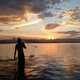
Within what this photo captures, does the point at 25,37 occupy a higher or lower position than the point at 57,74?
higher

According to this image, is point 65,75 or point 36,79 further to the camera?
point 65,75

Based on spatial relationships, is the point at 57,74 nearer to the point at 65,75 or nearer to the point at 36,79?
the point at 65,75

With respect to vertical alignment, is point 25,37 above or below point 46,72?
above

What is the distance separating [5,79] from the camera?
1551cm

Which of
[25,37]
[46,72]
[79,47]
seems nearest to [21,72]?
[46,72]

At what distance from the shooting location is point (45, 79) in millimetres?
15711

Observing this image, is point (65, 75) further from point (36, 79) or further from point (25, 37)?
point (25, 37)

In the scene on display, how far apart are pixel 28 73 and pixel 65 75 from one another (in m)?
1.93

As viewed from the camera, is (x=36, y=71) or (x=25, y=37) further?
(x=25, y=37)

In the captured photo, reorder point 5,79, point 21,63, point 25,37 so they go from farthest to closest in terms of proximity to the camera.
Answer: point 25,37 < point 5,79 < point 21,63

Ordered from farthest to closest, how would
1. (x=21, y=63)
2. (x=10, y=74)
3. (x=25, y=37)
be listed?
1. (x=25, y=37)
2. (x=10, y=74)
3. (x=21, y=63)

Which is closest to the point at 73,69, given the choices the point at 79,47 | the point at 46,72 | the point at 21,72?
the point at 46,72

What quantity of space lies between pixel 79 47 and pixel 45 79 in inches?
1111

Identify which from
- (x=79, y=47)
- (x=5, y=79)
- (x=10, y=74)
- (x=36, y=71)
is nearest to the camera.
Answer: (x=5, y=79)
